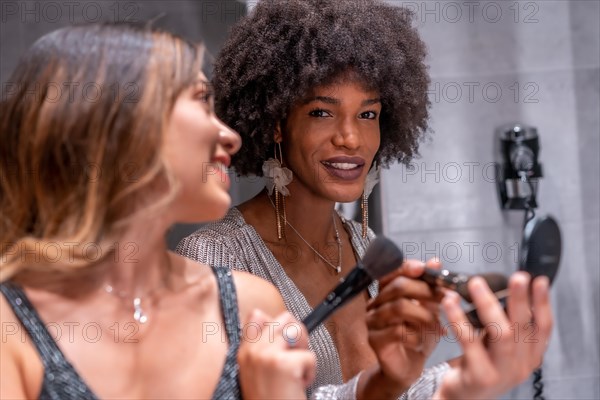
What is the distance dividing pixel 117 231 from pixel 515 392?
1.81 meters

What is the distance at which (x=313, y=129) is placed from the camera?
75.2 inches

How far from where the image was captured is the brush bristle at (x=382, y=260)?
1.27 meters

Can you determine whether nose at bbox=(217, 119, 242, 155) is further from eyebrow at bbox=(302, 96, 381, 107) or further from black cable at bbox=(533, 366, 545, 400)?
black cable at bbox=(533, 366, 545, 400)

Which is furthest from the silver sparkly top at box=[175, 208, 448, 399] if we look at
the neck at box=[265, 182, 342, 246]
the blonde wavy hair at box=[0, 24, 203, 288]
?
the blonde wavy hair at box=[0, 24, 203, 288]

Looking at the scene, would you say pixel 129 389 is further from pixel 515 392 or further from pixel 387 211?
pixel 515 392

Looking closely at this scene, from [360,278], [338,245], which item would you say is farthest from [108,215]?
[338,245]

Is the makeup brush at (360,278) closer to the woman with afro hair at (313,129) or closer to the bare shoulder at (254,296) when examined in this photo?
the bare shoulder at (254,296)

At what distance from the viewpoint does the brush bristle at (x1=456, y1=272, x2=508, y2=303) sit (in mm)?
1221

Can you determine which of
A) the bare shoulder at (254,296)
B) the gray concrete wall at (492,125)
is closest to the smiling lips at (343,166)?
the bare shoulder at (254,296)

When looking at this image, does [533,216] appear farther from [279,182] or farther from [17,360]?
[17,360]

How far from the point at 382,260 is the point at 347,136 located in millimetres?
636

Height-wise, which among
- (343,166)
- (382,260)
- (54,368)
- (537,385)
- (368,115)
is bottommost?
(537,385)

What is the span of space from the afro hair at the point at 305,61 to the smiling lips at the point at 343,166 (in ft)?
0.50

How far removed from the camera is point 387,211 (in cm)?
265
